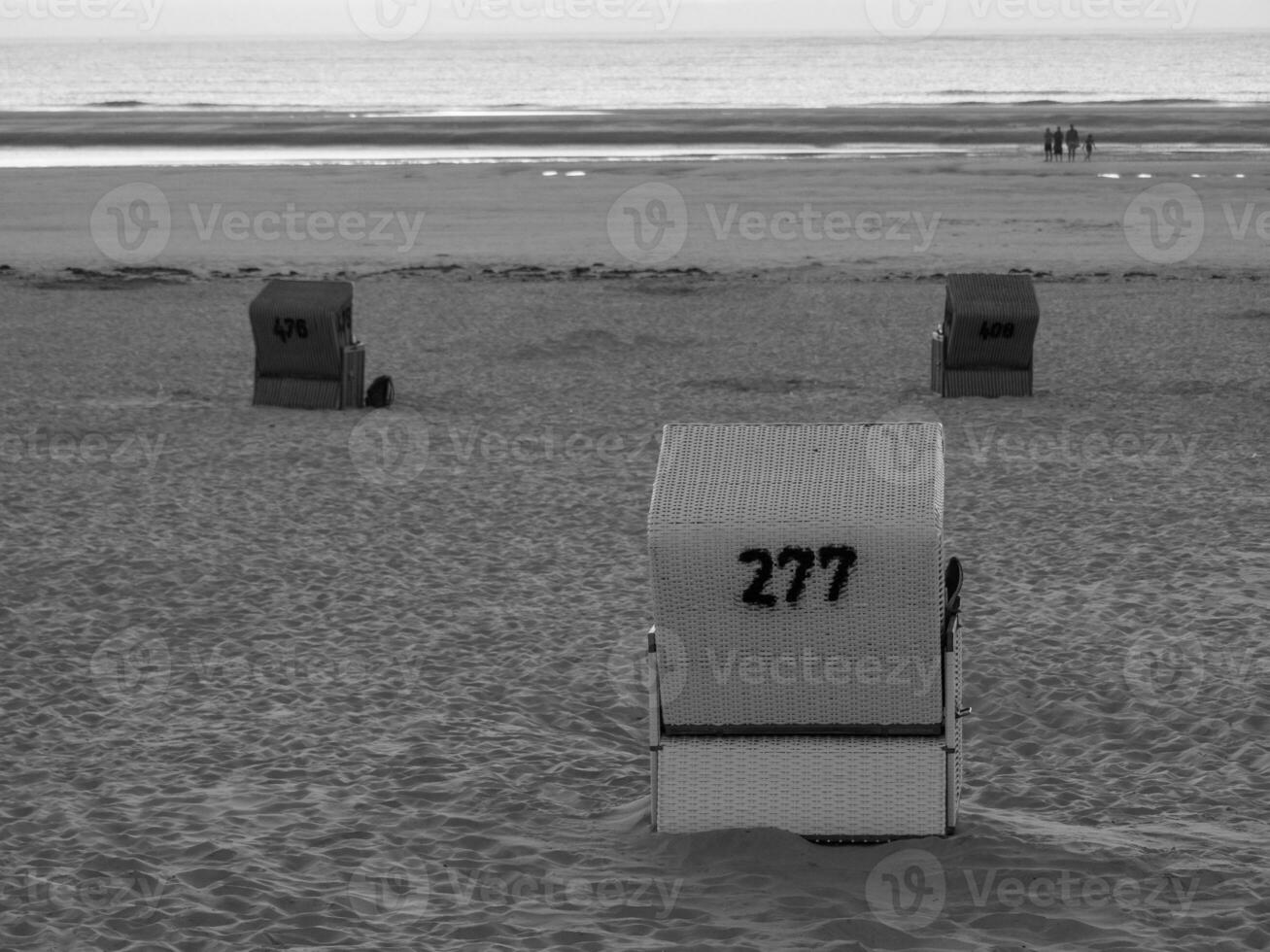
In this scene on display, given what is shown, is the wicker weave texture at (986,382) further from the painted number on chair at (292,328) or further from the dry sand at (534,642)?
the painted number on chair at (292,328)

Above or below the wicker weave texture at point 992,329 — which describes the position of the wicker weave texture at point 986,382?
below

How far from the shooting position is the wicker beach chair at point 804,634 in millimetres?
7250

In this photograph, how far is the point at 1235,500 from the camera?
14.8 meters

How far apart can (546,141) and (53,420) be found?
54.9 m

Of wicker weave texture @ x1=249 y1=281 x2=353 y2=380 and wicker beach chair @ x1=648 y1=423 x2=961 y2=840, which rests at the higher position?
wicker weave texture @ x1=249 y1=281 x2=353 y2=380

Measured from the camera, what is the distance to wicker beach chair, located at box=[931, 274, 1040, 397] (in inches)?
776

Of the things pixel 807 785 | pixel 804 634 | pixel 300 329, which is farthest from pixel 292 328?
pixel 804 634

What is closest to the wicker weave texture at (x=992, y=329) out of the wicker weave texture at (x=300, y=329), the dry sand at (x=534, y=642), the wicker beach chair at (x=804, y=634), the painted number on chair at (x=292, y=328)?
the dry sand at (x=534, y=642)

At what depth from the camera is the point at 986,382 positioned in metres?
20.0

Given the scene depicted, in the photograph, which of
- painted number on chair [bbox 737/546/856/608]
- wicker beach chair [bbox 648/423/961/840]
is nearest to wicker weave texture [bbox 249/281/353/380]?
wicker beach chair [bbox 648/423/961/840]

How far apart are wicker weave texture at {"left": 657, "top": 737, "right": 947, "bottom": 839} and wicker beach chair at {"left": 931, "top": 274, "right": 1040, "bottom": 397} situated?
12649 millimetres

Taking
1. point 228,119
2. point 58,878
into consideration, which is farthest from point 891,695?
point 228,119

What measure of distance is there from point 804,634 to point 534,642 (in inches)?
159

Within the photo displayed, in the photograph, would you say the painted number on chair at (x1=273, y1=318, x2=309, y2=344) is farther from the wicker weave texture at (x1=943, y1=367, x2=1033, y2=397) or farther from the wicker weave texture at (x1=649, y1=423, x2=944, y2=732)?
the wicker weave texture at (x1=649, y1=423, x2=944, y2=732)
